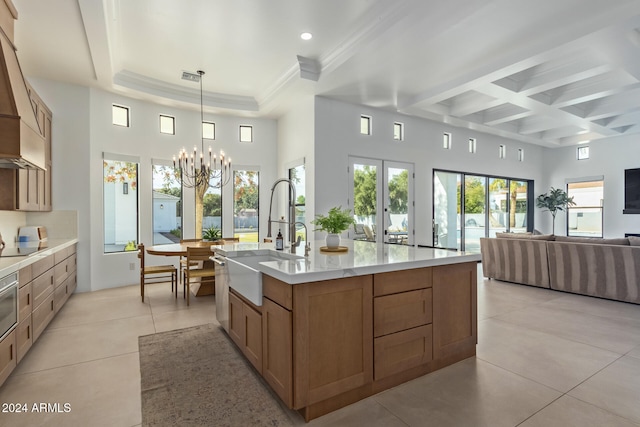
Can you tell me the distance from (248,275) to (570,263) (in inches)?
201

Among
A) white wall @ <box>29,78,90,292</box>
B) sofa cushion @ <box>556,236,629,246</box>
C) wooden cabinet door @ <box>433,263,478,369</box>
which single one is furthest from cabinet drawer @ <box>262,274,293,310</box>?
sofa cushion @ <box>556,236,629,246</box>

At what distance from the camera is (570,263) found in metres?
5.00

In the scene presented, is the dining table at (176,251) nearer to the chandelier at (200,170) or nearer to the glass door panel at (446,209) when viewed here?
the chandelier at (200,170)

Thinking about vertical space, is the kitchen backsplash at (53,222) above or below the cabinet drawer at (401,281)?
above

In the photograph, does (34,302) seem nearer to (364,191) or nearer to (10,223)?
(10,223)

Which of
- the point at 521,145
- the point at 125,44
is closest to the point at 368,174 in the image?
the point at 125,44

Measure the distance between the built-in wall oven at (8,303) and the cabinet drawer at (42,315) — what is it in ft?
1.82

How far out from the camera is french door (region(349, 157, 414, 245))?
6.21 meters

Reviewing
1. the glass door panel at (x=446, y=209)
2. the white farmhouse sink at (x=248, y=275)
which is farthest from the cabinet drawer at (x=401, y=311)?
the glass door panel at (x=446, y=209)

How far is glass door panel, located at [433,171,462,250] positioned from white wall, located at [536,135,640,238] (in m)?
4.26

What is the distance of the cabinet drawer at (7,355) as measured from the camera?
7.59 ft

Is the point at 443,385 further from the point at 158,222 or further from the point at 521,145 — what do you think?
the point at 521,145

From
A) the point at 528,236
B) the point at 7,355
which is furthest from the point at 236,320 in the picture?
the point at 528,236

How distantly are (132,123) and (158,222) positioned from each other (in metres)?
1.83
